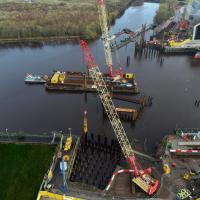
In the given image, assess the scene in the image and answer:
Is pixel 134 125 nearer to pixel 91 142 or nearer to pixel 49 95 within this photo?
pixel 91 142

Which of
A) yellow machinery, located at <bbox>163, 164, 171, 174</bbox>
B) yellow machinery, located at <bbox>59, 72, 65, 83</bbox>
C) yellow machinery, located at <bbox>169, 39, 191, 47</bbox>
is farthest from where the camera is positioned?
yellow machinery, located at <bbox>169, 39, 191, 47</bbox>

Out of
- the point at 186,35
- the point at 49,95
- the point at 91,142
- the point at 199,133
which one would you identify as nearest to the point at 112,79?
the point at 49,95

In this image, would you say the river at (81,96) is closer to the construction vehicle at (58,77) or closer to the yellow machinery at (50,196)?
the construction vehicle at (58,77)

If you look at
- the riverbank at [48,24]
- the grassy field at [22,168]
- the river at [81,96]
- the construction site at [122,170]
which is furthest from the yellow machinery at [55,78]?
the riverbank at [48,24]

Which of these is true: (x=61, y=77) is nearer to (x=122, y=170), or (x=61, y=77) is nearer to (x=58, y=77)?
(x=58, y=77)

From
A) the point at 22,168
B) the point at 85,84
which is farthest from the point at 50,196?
Answer: the point at 85,84

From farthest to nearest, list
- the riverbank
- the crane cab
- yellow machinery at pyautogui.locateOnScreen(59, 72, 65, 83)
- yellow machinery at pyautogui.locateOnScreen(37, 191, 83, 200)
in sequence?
1. the riverbank
2. yellow machinery at pyautogui.locateOnScreen(59, 72, 65, 83)
3. the crane cab
4. yellow machinery at pyautogui.locateOnScreen(37, 191, 83, 200)

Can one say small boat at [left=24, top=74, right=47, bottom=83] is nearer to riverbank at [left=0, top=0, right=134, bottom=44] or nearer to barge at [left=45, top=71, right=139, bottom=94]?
barge at [left=45, top=71, right=139, bottom=94]

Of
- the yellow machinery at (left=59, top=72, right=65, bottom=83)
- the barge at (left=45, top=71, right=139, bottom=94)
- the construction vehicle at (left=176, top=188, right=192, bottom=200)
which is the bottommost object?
the construction vehicle at (left=176, top=188, right=192, bottom=200)

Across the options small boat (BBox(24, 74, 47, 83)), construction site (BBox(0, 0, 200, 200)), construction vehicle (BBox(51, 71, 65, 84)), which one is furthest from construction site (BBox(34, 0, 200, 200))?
small boat (BBox(24, 74, 47, 83))
